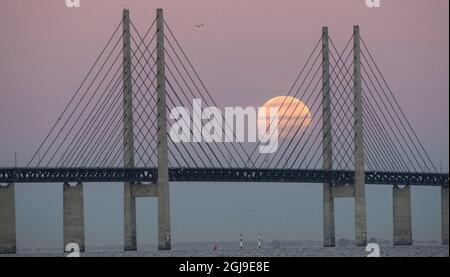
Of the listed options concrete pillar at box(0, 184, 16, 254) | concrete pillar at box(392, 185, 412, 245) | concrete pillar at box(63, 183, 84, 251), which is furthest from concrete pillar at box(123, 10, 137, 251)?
concrete pillar at box(392, 185, 412, 245)

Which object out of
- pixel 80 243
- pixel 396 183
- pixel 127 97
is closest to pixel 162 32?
pixel 127 97

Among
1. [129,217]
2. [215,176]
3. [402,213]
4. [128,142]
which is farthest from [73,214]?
[402,213]

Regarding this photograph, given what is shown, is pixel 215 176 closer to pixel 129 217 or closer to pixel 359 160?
pixel 129 217

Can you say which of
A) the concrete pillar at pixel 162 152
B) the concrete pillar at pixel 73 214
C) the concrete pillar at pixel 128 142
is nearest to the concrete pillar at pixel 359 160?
the concrete pillar at pixel 162 152

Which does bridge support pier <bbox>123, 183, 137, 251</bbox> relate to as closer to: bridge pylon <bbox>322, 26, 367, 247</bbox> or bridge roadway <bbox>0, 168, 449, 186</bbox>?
bridge roadway <bbox>0, 168, 449, 186</bbox>

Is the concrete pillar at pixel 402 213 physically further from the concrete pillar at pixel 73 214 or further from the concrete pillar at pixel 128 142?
the concrete pillar at pixel 73 214
